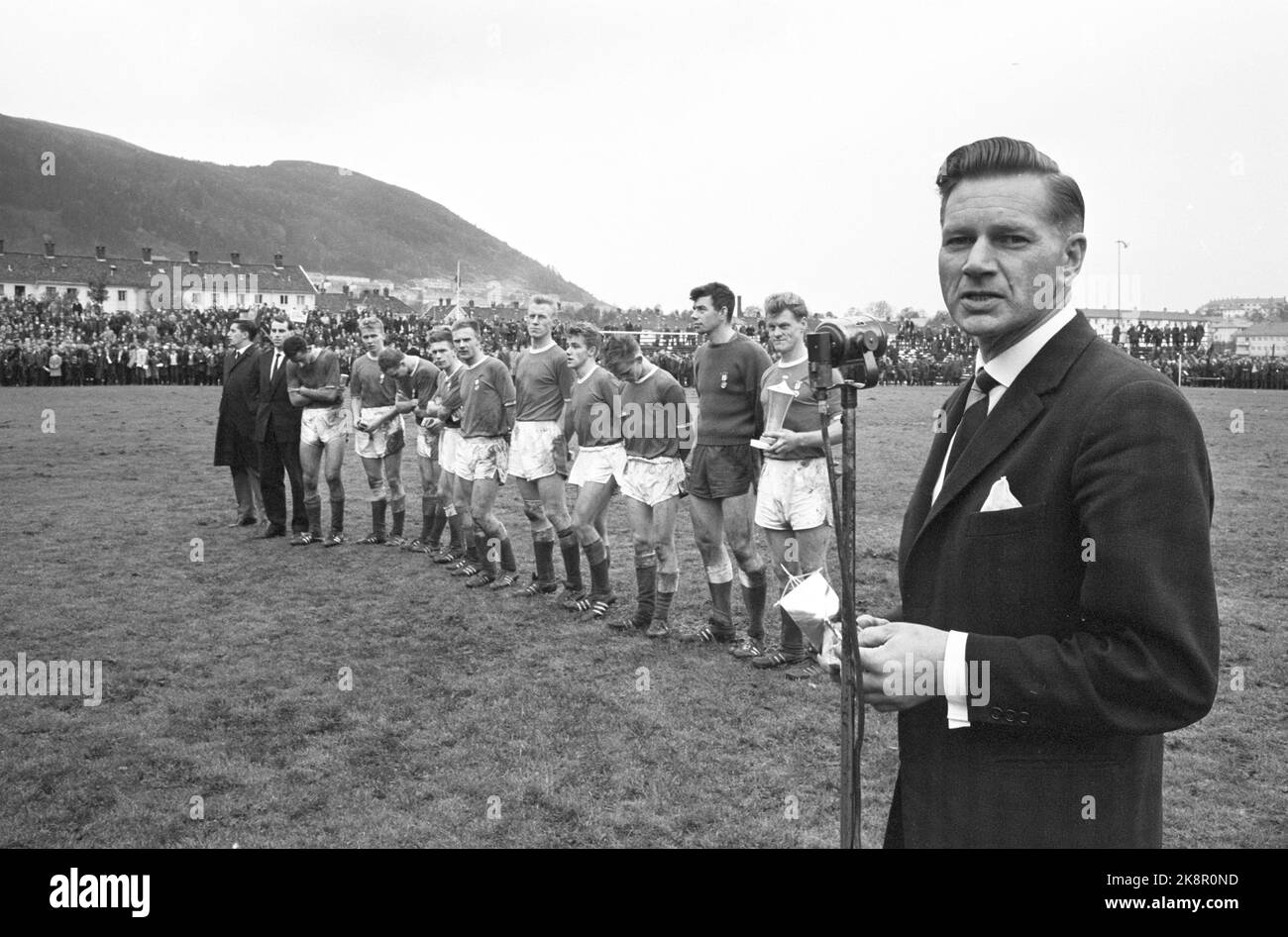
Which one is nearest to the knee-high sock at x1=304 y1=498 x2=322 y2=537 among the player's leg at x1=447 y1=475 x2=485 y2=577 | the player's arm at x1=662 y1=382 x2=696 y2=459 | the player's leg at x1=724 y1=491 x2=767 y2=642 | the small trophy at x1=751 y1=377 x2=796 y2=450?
the player's leg at x1=447 y1=475 x2=485 y2=577

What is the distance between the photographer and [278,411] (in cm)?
1095

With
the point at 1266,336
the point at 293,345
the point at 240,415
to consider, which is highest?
the point at 1266,336

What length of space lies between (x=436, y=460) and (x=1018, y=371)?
9535mm

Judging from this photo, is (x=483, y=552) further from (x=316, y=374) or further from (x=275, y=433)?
(x=275, y=433)

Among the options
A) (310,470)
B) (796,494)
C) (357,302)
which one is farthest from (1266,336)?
(796,494)

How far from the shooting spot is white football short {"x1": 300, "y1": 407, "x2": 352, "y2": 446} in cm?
1067

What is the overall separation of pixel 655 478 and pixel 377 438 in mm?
4501

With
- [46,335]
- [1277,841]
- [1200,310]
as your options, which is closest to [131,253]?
[46,335]

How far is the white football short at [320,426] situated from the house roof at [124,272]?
94656mm

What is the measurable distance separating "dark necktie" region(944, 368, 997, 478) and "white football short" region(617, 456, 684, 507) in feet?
17.5

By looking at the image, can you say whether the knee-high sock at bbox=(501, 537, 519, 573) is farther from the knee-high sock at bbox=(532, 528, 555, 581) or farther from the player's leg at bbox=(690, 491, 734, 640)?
the player's leg at bbox=(690, 491, 734, 640)

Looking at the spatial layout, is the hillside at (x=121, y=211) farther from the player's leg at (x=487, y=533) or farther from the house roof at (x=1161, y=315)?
the player's leg at (x=487, y=533)

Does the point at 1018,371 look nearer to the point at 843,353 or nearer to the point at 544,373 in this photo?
the point at 843,353

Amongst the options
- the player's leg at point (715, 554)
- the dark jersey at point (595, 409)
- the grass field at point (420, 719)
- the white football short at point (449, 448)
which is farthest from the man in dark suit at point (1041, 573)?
the white football short at point (449, 448)
